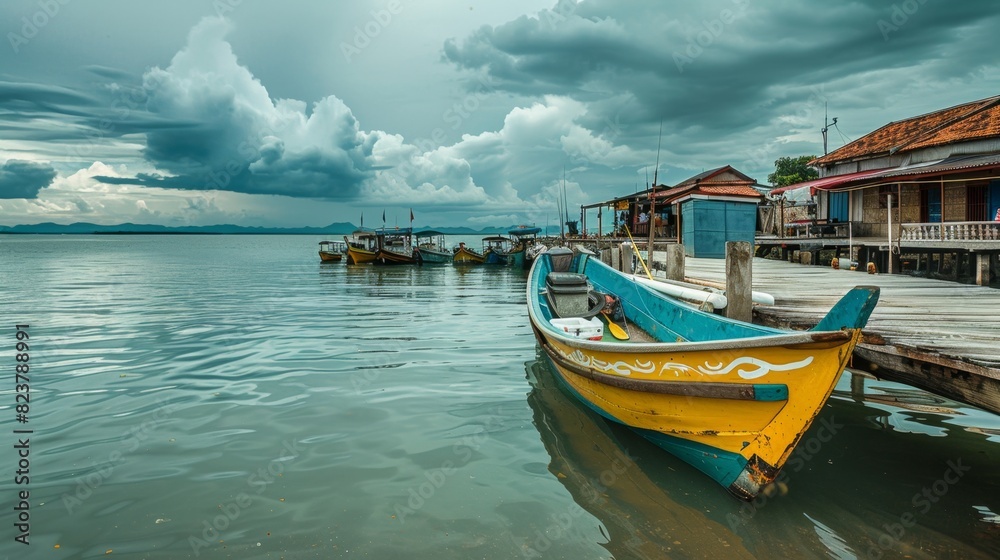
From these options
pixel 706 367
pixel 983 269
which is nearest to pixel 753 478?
pixel 706 367

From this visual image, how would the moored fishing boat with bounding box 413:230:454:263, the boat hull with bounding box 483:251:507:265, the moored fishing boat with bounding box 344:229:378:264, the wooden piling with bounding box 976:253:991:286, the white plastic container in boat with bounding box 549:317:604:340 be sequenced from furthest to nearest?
the boat hull with bounding box 483:251:507:265 → the moored fishing boat with bounding box 413:230:454:263 → the moored fishing boat with bounding box 344:229:378:264 → the wooden piling with bounding box 976:253:991:286 → the white plastic container in boat with bounding box 549:317:604:340

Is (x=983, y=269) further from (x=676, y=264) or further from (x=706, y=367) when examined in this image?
(x=706, y=367)

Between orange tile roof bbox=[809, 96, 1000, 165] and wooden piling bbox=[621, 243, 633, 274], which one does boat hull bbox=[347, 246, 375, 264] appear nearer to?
orange tile roof bbox=[809, 96, 1000, 165]

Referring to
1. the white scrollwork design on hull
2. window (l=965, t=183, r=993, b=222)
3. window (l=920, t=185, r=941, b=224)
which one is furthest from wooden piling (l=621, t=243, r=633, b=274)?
window (l=920, t=185, r=941, b=224)

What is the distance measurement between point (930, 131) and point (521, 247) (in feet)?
107

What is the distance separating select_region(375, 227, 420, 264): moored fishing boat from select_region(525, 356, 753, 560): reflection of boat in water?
41935mm

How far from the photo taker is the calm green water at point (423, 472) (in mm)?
4645

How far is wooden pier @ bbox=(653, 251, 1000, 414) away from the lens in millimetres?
4504

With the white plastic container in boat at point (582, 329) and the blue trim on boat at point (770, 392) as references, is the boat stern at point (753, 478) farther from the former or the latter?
the white plastic container in boat at point (582, 329)

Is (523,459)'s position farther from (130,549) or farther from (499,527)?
(130,549)

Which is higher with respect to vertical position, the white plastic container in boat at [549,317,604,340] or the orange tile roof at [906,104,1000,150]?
the orange tile roof at [906,104,1000,150]

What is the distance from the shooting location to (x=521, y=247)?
50.9 meters

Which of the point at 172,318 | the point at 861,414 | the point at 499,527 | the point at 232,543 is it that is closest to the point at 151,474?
the point at 232,543

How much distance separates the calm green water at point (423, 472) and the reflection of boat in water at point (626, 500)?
0.08 ft
